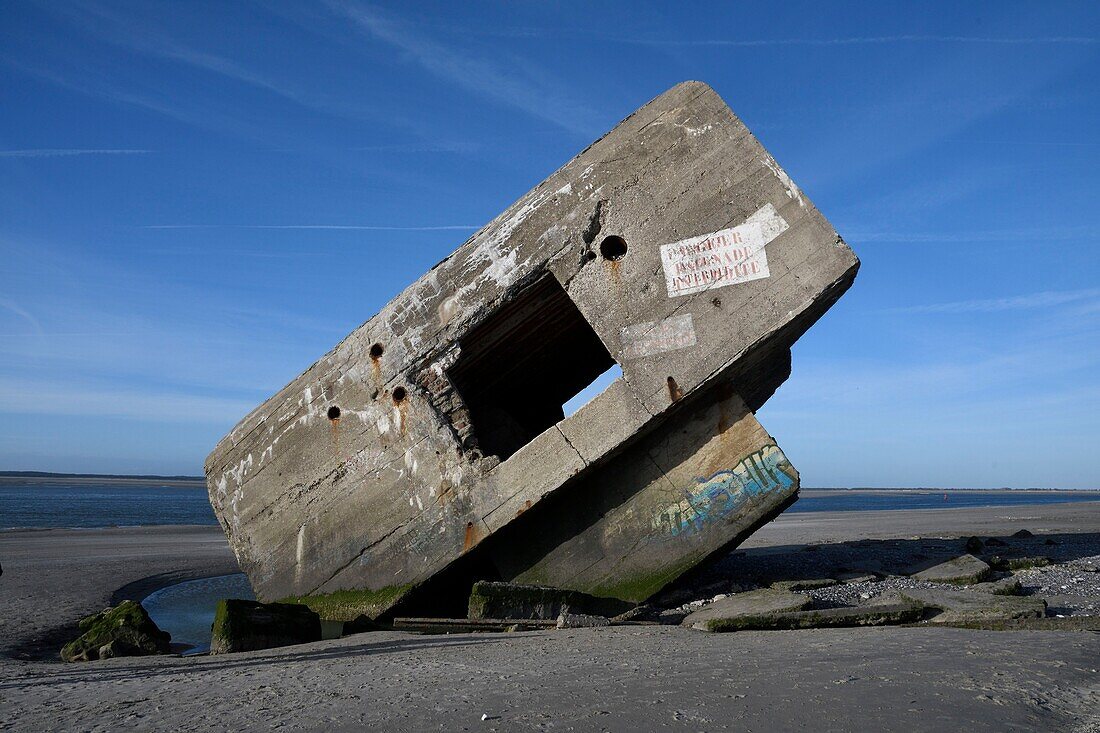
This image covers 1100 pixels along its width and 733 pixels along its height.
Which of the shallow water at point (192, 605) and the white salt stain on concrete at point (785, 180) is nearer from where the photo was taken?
the white salt stain on concrete at point (785, 180)

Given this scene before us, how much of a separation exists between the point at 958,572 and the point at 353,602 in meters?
4.55

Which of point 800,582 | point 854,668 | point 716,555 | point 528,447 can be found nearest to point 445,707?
point 854,668

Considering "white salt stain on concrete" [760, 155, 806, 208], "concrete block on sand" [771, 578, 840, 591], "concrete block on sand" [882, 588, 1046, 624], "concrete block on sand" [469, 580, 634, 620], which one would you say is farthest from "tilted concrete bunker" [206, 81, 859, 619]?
"concrete block on sand" [882, 588, 1046, 624]

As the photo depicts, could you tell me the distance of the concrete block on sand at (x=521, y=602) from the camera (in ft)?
17.0

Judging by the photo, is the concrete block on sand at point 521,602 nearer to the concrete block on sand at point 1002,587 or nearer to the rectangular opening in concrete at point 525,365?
the rectangular opening in concrete at point 525,365

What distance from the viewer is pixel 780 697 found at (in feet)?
9.25

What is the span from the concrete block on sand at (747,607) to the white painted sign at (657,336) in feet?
5.57

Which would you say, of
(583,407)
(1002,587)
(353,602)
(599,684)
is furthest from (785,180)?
(353,602)

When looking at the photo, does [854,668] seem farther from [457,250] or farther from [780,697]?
[457,250]

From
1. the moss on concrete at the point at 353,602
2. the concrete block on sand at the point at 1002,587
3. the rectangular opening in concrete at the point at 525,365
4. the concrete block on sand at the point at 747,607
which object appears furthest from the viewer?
the rectangular opening in concrete at the point at 525,365

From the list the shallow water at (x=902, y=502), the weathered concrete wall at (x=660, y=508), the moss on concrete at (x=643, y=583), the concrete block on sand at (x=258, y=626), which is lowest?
the shallow water at (x=902, y=502)

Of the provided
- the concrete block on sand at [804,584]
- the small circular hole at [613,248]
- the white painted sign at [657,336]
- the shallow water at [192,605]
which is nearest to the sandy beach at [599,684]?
the shallow water at [192,605]

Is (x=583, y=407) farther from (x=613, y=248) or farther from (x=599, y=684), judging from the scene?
(x=599, y=684)

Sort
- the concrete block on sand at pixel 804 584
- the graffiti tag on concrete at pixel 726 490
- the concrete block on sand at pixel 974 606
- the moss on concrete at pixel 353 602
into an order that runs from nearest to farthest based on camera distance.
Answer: the concrete block on sand at pixel 974 606 → the graffiti tag on concrete at pixel 726 490 → the moss on concrete at pixel 353 602 → the concrete block on sand at pixel 804 584
